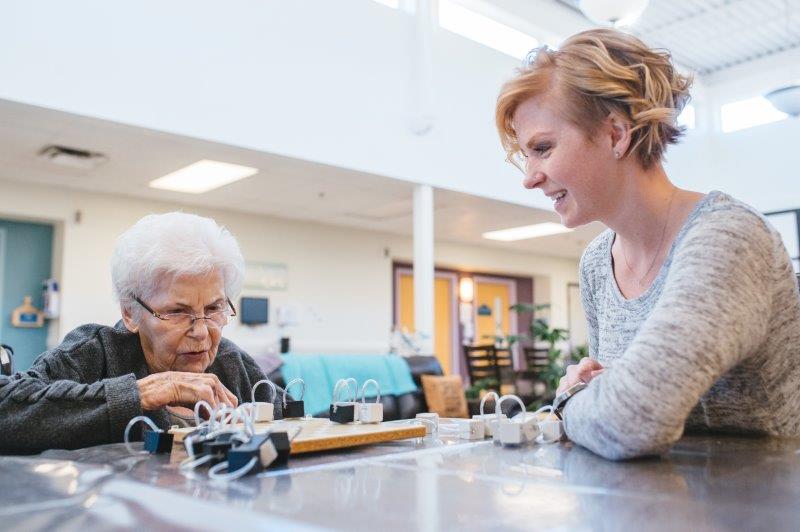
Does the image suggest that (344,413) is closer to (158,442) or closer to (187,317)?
(158,442)

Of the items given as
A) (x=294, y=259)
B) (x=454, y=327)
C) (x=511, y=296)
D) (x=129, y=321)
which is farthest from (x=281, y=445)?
(x=511, y=296)

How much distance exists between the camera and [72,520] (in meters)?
0.59

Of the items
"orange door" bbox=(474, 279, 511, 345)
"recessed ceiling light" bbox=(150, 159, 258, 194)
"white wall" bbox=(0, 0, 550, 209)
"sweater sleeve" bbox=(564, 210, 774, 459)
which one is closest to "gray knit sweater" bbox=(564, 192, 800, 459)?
"sweater sleeve" bbox=(564, 210, 774, 459)

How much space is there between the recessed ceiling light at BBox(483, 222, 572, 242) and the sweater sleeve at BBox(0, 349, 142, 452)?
25.7ft

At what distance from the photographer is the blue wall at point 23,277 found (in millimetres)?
6372

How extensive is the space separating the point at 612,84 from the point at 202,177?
553cm

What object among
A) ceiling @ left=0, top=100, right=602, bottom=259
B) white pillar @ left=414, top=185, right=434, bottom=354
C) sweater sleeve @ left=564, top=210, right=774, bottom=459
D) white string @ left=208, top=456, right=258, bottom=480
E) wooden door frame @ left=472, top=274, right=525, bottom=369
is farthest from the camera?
wooden door frame @ left=472, top=274, right=525, bottom=369

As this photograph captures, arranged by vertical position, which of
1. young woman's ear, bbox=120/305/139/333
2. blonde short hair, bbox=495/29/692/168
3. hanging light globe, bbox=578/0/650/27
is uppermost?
hanging light globe, bbox=578/0/650/27

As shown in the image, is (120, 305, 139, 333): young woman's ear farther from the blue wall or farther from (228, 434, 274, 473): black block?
the blue wall

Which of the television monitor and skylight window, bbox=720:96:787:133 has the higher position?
skylight window, bbox=720:96:787:133

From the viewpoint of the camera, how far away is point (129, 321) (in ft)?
5.03

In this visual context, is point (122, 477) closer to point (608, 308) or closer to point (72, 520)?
point (72, 520)

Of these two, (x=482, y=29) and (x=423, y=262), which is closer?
(x=423, y=262)

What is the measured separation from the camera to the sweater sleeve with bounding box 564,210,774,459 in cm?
86
